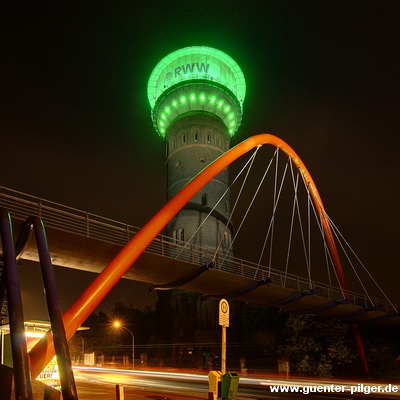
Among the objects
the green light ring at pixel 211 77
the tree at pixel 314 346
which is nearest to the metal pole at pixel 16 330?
the tree at pixel 314 346

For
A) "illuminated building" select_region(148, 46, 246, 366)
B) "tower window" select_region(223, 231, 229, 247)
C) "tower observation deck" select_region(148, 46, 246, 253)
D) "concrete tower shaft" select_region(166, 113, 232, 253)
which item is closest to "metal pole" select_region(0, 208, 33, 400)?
"illuminated building" select_region(148, 46, 246, 366)

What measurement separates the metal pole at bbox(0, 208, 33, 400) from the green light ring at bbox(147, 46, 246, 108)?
5187 centimetres

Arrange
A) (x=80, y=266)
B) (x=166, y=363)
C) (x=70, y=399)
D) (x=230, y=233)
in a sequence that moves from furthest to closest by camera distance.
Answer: (x=230, y=233)
(x=166, y=363)
(x=80, y=266)
(x=70, y=399)

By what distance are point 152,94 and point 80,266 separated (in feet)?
148

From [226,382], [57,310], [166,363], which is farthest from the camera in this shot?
[166,363]

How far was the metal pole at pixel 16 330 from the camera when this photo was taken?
25.3 ft

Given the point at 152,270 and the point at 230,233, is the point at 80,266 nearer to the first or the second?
the point at 152,270

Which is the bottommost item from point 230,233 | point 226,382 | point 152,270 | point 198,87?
point 226,382

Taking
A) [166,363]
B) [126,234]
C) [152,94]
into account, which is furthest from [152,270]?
[152,94]

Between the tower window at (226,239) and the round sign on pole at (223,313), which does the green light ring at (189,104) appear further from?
the round sign on pole at (223,313)

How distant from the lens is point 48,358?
15.2 metres

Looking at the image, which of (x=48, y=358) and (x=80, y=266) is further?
(x=80, y=266)

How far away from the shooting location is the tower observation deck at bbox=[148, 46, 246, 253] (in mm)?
54281

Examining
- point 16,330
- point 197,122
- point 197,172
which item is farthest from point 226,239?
point 16,330
